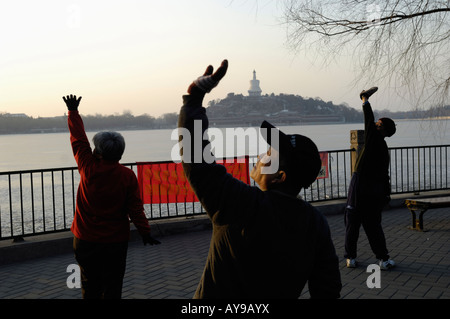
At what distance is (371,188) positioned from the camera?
5.76 metres

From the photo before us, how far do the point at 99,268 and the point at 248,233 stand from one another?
6.94ft

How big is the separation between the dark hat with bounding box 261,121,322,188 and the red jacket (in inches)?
78.7

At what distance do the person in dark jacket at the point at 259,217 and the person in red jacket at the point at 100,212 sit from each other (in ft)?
5.98

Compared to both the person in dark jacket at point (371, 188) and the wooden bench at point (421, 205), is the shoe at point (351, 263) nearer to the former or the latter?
the person in dark jacket at point (371, 188)

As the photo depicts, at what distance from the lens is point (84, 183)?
3.58 meters

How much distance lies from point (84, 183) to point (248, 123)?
260 feet

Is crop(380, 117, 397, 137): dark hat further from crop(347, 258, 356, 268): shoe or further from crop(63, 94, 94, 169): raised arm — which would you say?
crop(63, 94, 94, 169): raised arm

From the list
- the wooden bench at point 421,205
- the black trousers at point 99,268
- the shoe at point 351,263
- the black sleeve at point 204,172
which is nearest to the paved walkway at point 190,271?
the shoe at point 351,263

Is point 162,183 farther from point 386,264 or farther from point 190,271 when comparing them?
point 386,264

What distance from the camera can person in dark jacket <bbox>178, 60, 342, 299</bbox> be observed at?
175cm

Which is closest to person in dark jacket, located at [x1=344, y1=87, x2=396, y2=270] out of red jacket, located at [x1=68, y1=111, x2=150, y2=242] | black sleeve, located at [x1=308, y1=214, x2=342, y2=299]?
red jacket, located at [x1=68, y1=111, x2=150, y2=242]

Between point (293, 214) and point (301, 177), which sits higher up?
point (301, 177)

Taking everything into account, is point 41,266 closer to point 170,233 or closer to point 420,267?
point 170,233

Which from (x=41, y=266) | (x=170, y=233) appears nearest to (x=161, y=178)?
(x=170, y=233)
